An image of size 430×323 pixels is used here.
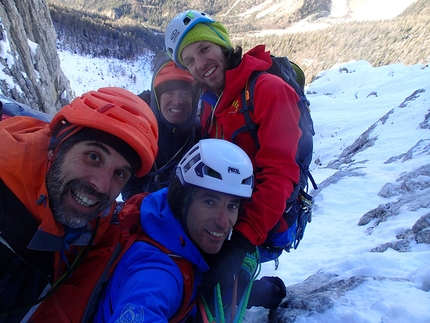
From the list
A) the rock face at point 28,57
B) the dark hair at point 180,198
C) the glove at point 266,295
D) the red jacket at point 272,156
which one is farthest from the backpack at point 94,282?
the rock face at point 28,57

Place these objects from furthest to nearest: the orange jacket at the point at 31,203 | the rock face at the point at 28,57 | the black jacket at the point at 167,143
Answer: the rock face at the point at 28,57
the black jacket at the point at 167,143
the orange jacket at the point at 31,203

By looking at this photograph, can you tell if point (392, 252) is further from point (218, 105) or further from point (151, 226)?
point (151, 226)

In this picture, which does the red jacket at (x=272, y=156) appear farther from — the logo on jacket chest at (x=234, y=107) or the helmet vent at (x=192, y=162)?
the helmet vent at (x=192, y=162)

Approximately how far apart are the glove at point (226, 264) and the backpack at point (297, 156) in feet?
1.55

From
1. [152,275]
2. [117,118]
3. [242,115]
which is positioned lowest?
[152,275]

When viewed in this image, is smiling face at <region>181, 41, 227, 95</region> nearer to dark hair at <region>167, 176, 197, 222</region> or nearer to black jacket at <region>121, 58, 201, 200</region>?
black jacket at <region>121, 58, 201, 200</region>

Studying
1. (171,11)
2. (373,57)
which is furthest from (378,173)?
(171,11)

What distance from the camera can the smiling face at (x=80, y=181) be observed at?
169cm

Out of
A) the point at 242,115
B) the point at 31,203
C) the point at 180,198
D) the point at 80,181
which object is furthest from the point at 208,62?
Result: the point at 31,203

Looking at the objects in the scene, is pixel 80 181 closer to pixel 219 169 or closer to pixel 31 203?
pixel 31 203

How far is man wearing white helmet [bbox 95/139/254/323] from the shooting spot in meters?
1.65

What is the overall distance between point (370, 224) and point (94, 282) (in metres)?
4.33

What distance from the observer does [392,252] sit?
2.89m

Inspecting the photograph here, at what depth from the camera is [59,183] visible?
66.3 inches
